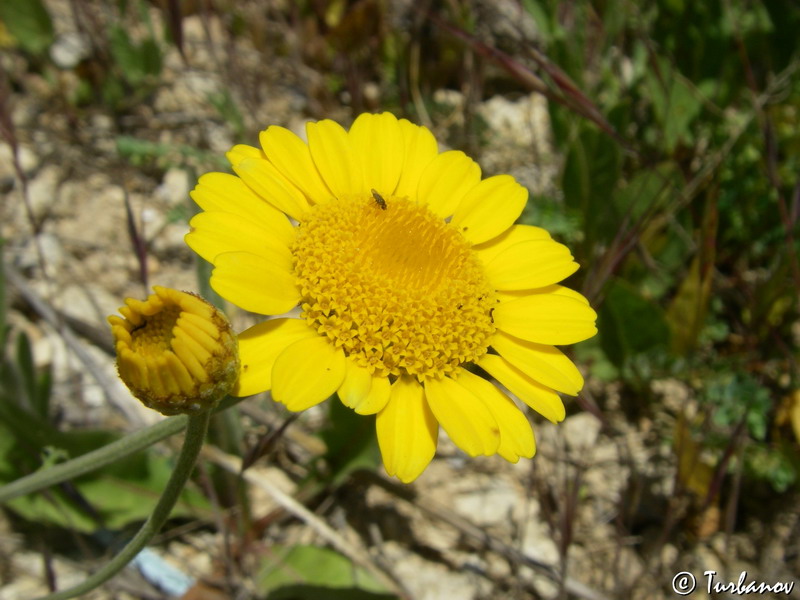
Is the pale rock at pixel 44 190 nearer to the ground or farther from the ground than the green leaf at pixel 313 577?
farther from the ground

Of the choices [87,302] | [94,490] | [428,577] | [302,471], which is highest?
[87,302]

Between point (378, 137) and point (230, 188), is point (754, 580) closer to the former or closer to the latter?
point (378, 137)

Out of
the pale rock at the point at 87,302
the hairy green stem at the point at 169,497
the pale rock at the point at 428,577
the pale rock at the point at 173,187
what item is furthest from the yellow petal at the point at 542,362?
the pale rock at the point at 173,187

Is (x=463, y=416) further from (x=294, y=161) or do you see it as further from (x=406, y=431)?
(x=294, y=161)

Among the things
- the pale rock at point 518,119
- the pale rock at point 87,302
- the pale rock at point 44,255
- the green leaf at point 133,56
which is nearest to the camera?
the pale rock at point 87,302

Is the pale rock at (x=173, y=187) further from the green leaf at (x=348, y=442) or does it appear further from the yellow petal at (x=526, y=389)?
the yellow petal at (x=526, y=389)

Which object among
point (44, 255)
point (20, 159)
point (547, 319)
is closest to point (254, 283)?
point (547, 319)
